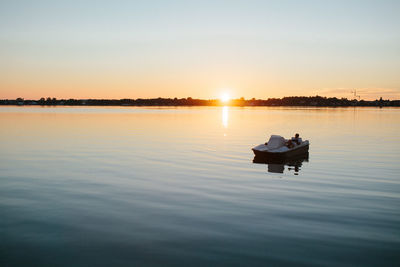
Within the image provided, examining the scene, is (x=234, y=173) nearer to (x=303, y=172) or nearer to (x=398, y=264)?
(x=303, y=172)

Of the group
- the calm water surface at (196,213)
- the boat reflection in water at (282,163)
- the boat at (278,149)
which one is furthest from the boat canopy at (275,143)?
the calm water surface at (196,213)

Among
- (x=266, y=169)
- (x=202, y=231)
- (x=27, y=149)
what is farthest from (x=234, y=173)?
(x=27, y=149)

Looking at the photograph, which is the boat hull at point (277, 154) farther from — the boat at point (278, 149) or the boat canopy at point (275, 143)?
the boat canopy at point (275, 143)

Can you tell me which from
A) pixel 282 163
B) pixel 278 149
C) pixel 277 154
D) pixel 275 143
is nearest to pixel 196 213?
pixel 282 163

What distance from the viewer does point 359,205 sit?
856 inches

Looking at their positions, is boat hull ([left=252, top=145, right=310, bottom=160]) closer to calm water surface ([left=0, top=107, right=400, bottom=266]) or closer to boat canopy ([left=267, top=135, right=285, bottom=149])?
boat canopy ([left=267, top=135, right=285, bottom=149])

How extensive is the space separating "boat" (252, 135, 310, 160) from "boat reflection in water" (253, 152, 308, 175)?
0.37 m

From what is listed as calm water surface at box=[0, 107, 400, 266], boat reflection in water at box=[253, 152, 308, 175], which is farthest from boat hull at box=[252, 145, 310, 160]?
calm water surface at box=[0, 107, 400, 266]

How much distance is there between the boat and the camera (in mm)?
41750

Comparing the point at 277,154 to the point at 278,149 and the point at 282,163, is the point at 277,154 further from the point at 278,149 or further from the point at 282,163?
the point at 278,149

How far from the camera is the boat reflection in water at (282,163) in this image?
36.7 metres

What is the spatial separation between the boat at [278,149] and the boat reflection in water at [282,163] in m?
0.37

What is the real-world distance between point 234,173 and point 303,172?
703 centimetres

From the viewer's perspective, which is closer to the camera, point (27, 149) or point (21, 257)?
point (21, 257)
